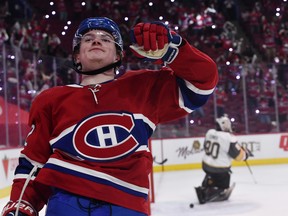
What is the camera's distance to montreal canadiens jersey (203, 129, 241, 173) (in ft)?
18.8

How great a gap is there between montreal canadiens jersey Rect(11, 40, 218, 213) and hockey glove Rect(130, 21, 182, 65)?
0.11 ft

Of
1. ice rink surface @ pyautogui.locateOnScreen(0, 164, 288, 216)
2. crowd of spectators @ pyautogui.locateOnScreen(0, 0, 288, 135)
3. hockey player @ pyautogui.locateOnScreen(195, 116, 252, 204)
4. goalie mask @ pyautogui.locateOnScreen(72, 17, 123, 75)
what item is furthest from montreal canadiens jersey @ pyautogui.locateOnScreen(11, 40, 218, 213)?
crowd of spectators @ pyautogui.locateOnScreen(0, 0, 288, 135)

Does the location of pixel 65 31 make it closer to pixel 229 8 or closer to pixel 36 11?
pixel 36 11

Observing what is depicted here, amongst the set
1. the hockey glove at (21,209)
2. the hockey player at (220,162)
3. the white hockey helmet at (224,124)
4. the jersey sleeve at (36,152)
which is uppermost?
the jersey sleeve at (36,152)

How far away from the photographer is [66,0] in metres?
13.3

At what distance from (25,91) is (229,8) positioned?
28.9 ft

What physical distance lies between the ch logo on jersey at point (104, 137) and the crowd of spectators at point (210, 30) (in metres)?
6.82

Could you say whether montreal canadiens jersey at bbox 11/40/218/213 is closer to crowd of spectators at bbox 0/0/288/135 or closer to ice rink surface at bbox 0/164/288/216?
ice rink surface at bbox 0/164/288/216

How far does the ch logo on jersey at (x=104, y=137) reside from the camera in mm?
1613

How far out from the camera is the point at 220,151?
5789 mm

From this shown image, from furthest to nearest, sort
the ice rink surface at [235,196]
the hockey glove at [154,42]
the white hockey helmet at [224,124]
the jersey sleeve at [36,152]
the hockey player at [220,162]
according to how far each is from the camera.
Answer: the white hockey helmet at [224,124]
the hockey player at [220,162]
the ice rink surface at [235,196]
the jersey sleeve at [36,152]
the hockey glove at [154,42]

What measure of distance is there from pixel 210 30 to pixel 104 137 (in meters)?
12.1

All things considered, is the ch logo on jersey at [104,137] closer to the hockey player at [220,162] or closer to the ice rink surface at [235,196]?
the ice rink surface at [235,196]

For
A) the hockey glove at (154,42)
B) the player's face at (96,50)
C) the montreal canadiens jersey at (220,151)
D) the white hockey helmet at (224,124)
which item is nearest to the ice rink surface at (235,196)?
the montreal canadiens jersey at (220,151)
